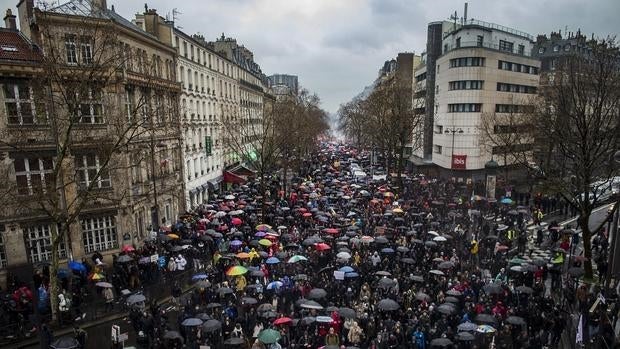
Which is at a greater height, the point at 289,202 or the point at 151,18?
the point at 151,18

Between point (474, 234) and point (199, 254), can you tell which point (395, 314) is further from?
point (474, 234)

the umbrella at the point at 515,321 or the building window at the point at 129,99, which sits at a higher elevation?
the building window at the point at 129,99

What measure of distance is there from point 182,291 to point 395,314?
10687 mm

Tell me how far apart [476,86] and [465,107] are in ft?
8.37

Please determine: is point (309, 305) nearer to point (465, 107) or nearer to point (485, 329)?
point (485, 329)

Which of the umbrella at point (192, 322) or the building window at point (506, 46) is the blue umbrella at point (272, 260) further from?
the building window at point (506, 46)

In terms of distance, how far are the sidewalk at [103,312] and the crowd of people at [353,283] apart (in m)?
0.39

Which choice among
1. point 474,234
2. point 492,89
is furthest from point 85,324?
point 492,89

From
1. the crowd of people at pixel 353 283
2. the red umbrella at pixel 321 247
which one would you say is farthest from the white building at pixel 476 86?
the red umbrella at pixel 321 247

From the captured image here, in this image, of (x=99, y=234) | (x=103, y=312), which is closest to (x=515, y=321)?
(x=103, y=312)

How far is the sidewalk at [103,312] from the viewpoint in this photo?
50.0 feet

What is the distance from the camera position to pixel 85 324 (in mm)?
16453

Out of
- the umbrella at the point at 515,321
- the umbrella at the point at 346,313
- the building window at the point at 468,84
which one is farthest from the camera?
the building window at the point at 468,84

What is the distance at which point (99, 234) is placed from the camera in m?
23.9
